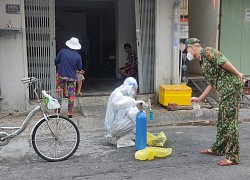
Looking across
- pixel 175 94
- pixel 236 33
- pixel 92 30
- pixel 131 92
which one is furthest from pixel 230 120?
pixel 92 30

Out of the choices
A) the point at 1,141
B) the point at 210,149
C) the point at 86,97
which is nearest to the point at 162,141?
the point at 210,149

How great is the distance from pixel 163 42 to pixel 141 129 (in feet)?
12.7

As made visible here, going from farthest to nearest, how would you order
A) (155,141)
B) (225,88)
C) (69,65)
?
(69,65)
(155,141)
(225,88)

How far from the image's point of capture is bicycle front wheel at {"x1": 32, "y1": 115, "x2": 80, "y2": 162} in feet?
15.2

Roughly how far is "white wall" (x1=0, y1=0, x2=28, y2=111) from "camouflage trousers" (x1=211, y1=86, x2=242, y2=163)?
4.71 meters

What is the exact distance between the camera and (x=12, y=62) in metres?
7.39

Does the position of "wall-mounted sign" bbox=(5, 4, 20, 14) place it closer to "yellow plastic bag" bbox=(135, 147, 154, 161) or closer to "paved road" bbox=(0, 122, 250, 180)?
"paved road" bbox=(0, 122, 250, 180)

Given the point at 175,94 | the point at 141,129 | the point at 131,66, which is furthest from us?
the point at 131,66

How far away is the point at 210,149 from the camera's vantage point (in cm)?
497

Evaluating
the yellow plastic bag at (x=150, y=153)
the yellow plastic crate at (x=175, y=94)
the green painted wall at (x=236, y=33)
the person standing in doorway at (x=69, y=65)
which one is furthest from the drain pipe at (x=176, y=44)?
the yellow plastic bag at (x=150, y=153)

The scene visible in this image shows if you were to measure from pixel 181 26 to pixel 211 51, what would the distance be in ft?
13.1

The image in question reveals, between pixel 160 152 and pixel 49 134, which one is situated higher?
pixel 49 134

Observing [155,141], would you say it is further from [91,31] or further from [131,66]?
[91,31]

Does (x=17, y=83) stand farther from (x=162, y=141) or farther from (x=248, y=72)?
(x=248, y=72)
